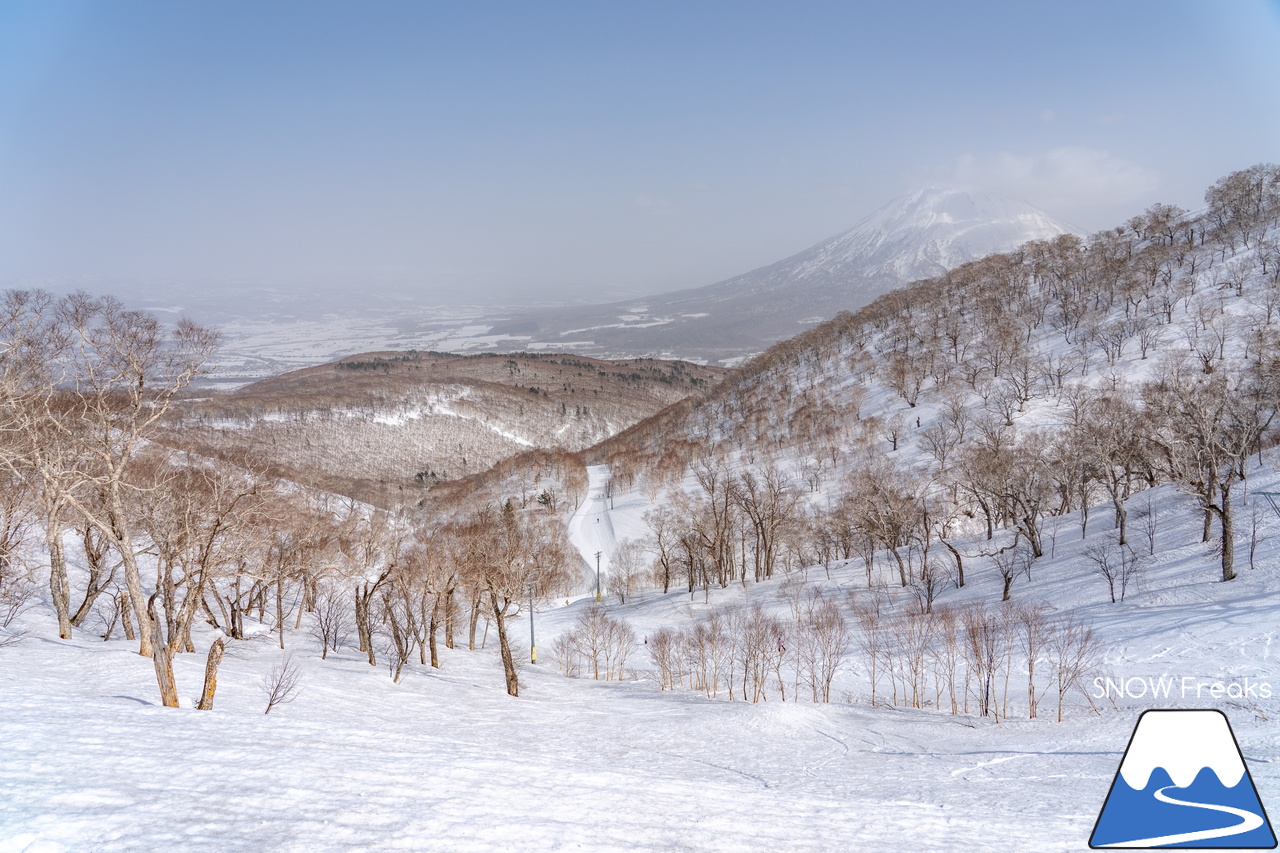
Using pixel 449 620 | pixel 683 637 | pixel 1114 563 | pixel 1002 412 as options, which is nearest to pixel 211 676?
pixel 449 620

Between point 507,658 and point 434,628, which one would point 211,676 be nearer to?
point 507,658

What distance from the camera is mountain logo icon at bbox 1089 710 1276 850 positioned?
714 centimetres

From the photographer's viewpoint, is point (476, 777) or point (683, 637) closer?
point (476, 777)

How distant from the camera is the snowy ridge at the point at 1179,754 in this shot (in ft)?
24.7

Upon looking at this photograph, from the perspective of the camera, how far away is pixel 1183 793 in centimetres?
738

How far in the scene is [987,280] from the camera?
107 metres

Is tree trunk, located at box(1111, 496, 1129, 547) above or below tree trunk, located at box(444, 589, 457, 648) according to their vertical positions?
above

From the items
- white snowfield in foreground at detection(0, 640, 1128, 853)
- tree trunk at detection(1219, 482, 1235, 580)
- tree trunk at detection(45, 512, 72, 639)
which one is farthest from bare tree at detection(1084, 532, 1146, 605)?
tree trunk at detection(45, 512, 72, 639)

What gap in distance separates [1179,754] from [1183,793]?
462mm

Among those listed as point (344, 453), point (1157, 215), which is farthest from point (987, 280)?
point (344, 453)

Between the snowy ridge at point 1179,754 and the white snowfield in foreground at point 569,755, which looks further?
the white snowfield in foreground at point 569,755

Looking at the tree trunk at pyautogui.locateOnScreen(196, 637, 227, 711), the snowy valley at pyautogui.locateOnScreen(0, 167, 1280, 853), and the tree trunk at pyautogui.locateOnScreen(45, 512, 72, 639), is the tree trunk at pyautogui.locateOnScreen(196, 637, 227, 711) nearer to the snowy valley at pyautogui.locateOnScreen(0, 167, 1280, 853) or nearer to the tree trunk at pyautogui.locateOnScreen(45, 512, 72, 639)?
the snowy valley at pyautogui.locateOnScreen(0, 167, 1280, 853)

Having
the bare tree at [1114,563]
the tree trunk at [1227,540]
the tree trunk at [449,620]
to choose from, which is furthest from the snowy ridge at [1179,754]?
the tree trunk at [449,620]

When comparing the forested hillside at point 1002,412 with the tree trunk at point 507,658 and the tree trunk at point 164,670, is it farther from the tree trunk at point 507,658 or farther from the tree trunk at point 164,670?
the tree trunk at point 164,670
